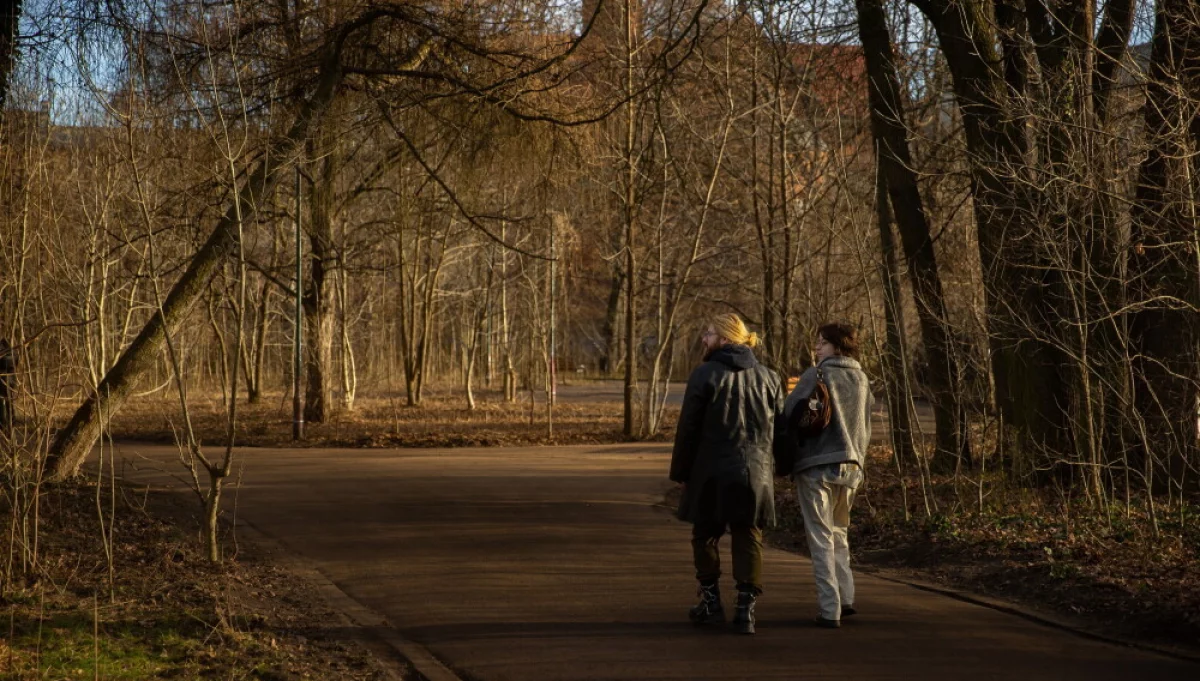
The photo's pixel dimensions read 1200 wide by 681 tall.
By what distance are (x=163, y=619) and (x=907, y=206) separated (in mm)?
10800

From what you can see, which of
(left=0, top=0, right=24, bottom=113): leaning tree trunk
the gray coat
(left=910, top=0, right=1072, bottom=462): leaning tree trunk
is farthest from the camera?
(left=910, top=0, right=1072, bottom=462): leaning tree trunk

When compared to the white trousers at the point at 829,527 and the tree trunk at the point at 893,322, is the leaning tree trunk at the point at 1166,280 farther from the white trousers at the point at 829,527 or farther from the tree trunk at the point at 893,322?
the white trousers at the point at 829,527

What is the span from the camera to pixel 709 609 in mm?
7430

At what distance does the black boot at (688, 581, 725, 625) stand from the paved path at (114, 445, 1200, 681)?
0.36ft

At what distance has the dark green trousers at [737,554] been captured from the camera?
727cm

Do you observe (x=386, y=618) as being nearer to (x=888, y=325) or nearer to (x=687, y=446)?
(x=687, y=446)

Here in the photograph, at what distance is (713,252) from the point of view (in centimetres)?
2733

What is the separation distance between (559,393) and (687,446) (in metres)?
33.8

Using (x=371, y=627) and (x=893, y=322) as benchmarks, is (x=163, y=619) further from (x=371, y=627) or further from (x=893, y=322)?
(x=893, y=322)

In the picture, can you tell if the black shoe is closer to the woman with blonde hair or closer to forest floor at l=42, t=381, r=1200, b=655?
the woman with blonde hair

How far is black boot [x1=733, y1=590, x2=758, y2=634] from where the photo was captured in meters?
7.19

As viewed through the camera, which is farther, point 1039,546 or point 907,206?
point 907,206

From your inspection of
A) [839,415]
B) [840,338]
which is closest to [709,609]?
[839,415]

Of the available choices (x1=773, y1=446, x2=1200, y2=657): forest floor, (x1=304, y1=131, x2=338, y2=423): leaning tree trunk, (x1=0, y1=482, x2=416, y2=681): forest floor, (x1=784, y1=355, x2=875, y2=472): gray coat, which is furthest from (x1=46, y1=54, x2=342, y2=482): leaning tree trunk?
(x1=304, y1=131, x2=338, y2=423): leaning tree trunk
